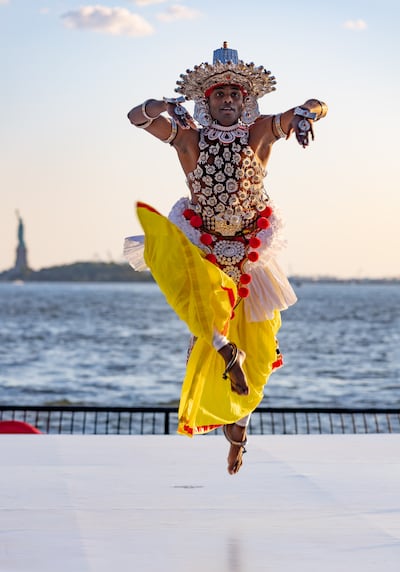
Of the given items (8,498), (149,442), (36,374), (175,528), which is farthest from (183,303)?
(36,374)

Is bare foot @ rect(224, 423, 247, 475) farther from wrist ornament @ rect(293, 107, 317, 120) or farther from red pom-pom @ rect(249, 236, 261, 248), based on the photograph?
wrist ornament @ rect(293, 107, 317, 120)

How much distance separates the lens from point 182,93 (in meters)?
4.77

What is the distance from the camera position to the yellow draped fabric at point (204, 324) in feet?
14.1

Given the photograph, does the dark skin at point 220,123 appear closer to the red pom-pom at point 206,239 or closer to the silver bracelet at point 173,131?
the silver bracelet at point 173,131

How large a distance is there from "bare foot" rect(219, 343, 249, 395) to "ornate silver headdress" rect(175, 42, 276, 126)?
1004mm

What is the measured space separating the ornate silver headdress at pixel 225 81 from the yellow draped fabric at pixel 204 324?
0.63 meters

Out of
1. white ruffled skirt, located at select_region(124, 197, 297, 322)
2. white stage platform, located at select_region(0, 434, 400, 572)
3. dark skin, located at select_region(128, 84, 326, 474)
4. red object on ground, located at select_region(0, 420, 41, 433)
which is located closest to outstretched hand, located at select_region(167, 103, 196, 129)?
dark skin, located at select_region(128, 84, 326, 474)

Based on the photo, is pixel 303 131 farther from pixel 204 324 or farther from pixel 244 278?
pixel 204 324

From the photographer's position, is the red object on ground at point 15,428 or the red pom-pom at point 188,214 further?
the red object on ground at point 15,428

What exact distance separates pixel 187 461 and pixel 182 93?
2089 mm

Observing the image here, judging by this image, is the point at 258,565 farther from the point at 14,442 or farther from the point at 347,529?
the point at 14,442

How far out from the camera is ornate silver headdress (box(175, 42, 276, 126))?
4688mm

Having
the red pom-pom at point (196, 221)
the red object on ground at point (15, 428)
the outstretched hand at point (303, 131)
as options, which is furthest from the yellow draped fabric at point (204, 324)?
the red object on ground at point (15, 428)

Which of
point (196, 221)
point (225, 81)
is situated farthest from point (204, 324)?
point (225, 81)
